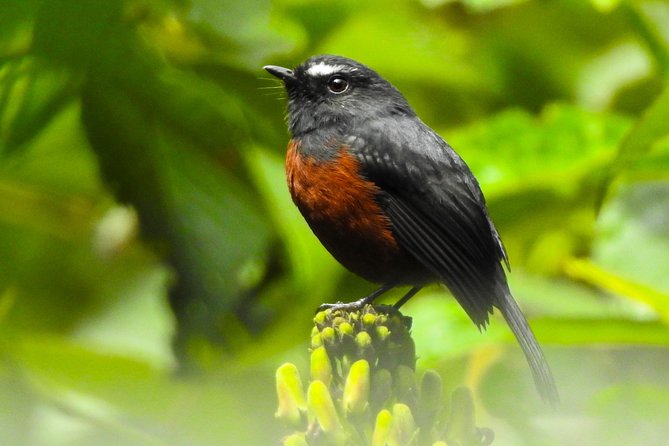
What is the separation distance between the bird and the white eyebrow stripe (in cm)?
5

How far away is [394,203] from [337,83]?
0.27m

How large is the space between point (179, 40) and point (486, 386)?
1.26m

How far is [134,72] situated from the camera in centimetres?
237

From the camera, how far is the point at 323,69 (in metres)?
1.72

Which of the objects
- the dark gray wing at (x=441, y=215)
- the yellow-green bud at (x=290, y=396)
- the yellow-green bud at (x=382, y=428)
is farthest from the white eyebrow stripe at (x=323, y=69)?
the yellow-green bud at (x=382, y=428)

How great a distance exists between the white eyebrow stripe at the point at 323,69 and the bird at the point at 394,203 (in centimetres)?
5

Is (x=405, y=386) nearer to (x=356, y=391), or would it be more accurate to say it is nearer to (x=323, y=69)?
(x=356, y=391)

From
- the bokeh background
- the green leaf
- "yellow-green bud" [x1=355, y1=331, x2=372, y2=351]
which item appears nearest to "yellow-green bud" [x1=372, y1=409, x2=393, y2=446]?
"yellow-green bud" [x1=355, y1=331, x2=372, y2=351]

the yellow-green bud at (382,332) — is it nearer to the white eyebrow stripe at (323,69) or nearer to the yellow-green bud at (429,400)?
the yellow-green bud at (429,400)

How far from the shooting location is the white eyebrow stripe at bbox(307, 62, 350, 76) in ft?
5.63

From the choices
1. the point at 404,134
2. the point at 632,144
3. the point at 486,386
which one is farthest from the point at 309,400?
the point at 486,386

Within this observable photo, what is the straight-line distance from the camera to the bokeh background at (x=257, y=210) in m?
2.33

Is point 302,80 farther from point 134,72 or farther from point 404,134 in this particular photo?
point 134,72

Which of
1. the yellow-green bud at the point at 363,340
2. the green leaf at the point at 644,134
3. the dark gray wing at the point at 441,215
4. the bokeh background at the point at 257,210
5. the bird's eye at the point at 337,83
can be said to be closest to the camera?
the yellow-green bud at the point at 363,340
